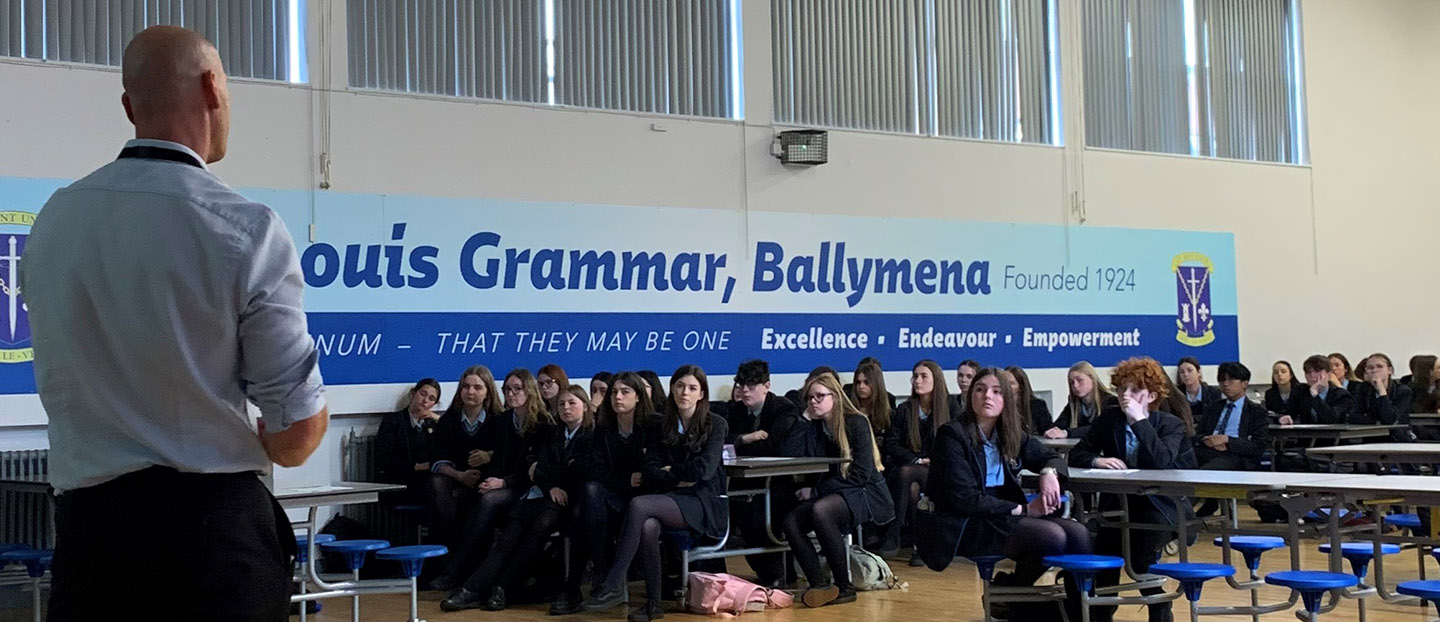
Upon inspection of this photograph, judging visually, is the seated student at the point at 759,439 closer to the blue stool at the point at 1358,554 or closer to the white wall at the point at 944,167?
the white wall at the point at 944,167

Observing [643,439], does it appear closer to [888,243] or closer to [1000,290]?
[888,243]

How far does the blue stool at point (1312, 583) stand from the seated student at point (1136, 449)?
1.05m

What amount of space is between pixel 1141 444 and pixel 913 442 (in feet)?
9.43

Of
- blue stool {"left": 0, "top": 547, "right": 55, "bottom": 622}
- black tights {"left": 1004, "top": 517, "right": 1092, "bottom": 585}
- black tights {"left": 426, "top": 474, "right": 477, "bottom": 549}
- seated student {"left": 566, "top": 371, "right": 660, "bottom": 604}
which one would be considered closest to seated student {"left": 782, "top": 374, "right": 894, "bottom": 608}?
seated student {"left": 566, "top": 371, "right": 660, "bottom": 604}

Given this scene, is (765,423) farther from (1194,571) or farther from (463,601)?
(1194,571)

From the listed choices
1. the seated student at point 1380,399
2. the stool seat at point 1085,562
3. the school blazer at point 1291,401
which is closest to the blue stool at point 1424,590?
the stool seat at point 1085,562

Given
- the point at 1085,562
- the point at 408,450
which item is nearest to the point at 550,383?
the point at 408,450

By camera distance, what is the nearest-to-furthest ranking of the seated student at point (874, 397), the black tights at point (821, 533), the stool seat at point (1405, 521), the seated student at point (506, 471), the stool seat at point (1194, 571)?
the stool seat at point (1194, 571) → the stool seat at point (1405, 521) → the black tights at point (821, 533) → the seated student at point (506, 471) → the seated student at point (874, 397)

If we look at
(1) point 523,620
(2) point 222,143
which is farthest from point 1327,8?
(2) point 222,143

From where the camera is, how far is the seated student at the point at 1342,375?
11305mm

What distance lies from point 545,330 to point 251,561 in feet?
26.0

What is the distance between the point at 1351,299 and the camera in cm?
1348

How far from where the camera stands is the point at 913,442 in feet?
29.7

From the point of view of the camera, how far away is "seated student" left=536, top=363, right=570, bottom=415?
344 inches
